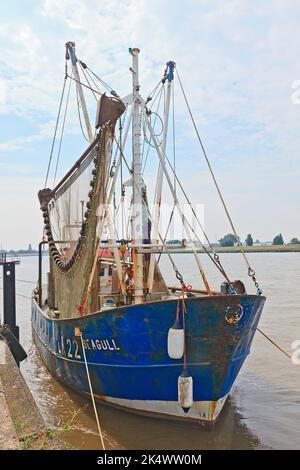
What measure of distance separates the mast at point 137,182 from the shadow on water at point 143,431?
2503mm

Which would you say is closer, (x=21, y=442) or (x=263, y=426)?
(x=21, y=442)

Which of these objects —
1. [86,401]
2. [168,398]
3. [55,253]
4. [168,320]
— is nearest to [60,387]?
[86,401]

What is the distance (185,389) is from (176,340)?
33.9 inches

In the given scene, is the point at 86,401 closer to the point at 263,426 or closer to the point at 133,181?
the point at 263,426

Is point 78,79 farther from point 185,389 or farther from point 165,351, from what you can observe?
point 185,389

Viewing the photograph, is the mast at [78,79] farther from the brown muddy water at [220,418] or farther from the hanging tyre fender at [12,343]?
Result: the brown muddy water at [220,418]

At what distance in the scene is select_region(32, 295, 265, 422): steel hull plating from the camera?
7.62 metres

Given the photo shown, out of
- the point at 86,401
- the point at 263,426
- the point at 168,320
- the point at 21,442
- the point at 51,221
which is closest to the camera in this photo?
the point at 21,442

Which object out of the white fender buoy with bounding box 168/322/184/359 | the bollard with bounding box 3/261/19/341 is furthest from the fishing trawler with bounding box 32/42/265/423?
the bollard with bounding box 3/261/19/341

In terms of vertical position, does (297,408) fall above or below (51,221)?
below

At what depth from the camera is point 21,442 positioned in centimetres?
534

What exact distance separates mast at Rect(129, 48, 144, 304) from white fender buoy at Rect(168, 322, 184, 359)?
2.24 m

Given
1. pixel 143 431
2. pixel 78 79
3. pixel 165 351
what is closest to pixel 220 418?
pixel 143 431
